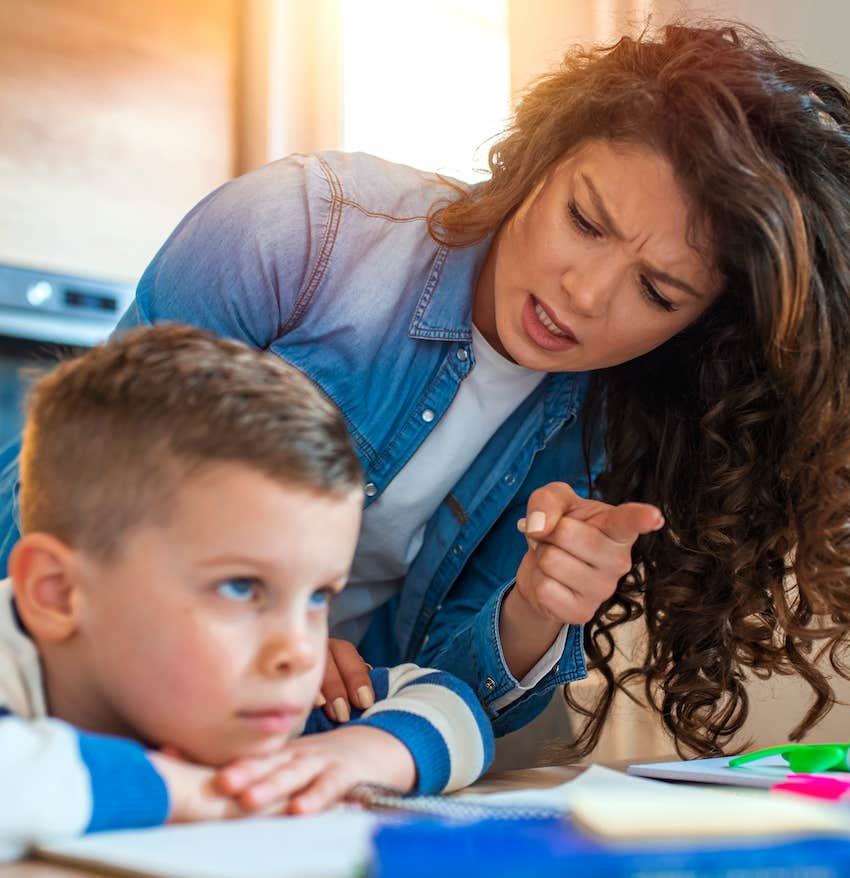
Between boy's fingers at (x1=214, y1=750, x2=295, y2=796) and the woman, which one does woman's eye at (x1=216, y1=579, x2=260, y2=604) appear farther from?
the woman

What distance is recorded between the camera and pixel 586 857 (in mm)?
414

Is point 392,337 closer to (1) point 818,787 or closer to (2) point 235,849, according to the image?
(1) point 818,787

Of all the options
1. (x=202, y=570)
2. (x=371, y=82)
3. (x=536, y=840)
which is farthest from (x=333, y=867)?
(x=371, y=82)

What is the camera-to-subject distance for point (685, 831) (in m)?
0.47

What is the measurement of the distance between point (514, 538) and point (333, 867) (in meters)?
0.91

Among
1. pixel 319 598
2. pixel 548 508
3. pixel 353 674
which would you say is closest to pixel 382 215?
pixel 548 508

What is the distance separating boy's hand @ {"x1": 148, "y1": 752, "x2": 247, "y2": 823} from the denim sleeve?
603 mm

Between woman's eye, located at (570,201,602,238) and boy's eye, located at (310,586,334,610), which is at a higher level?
woman's eye, located at (570,201,602,238)

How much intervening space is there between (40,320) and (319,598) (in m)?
1.80

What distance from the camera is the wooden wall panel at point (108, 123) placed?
2402 millimetres

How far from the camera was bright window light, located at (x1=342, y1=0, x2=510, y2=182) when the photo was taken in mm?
2631

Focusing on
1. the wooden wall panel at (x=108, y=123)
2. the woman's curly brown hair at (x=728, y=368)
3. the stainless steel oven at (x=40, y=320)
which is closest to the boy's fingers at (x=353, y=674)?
the woman's curly brown hair at (x=728, y=368)

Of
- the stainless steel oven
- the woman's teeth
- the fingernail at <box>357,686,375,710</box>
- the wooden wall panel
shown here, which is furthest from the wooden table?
the wooden wall panel

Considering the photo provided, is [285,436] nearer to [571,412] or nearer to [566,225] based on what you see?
[566,225]
